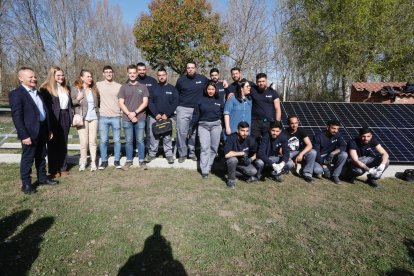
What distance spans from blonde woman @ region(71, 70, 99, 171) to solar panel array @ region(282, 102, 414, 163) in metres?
4.72

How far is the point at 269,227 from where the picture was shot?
405 centimetres

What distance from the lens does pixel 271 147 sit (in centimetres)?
598

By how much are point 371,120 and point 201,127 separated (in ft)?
17.1

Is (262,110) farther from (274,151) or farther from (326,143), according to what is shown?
(326,143)

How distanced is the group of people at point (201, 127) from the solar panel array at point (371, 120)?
1056 millimetres

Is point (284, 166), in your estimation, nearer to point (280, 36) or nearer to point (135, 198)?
point (135, 198)

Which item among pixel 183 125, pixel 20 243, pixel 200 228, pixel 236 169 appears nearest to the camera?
pixel 20 243

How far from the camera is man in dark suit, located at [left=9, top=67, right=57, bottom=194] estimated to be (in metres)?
4.62

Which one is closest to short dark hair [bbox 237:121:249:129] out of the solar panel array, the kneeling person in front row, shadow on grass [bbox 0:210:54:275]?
the kneeling person in front row

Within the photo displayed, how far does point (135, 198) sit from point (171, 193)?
→ 65 centimetres

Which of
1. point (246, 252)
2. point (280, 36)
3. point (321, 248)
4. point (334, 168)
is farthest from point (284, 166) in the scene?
point (280, 36)

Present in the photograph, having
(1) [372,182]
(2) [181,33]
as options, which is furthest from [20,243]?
(2) [181,33]

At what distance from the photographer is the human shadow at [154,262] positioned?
3.03m

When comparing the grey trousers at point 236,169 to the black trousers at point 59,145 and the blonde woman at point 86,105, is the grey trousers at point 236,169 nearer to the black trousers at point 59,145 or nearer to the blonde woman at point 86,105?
the blonde woman at point 86,105
